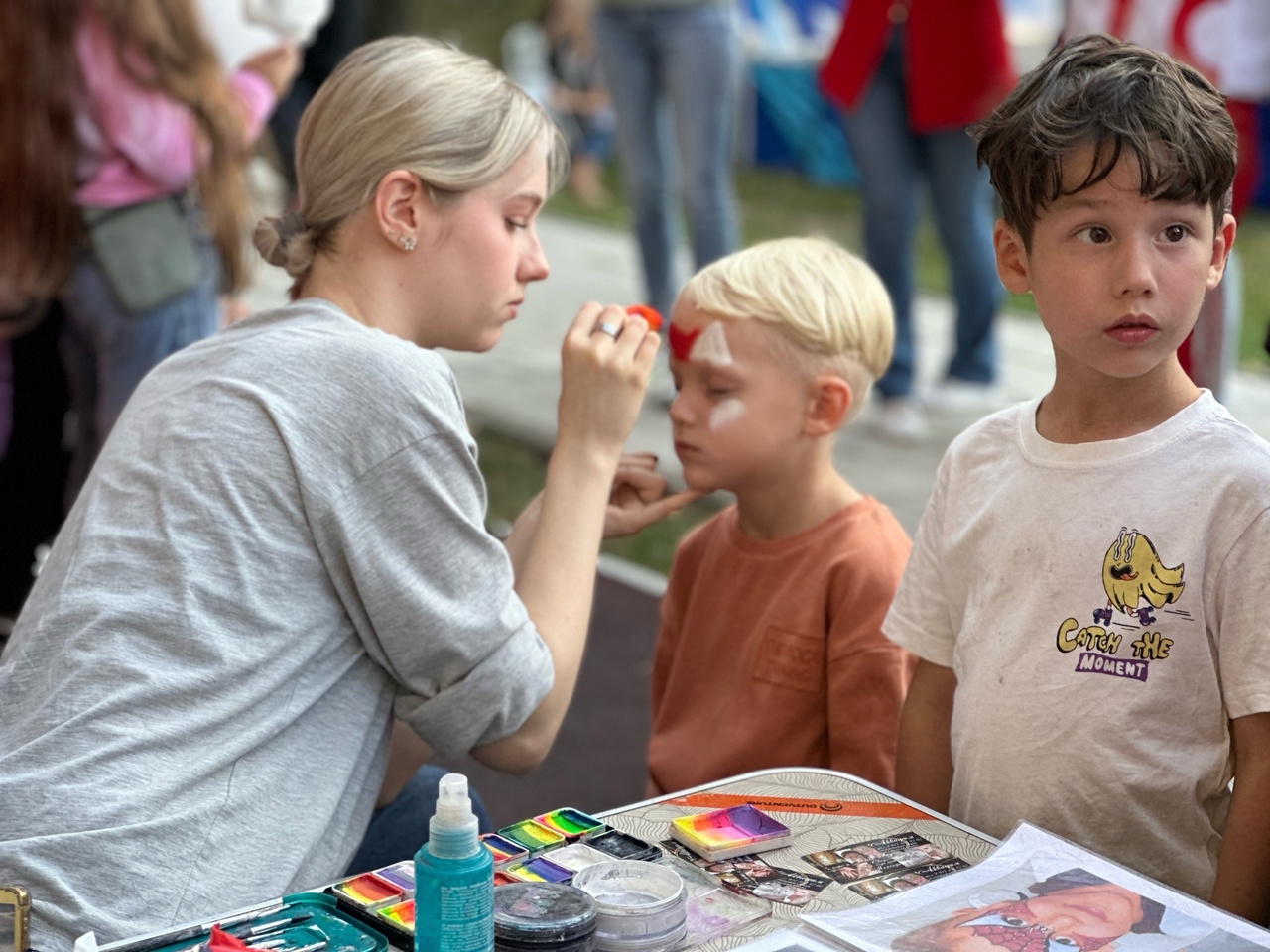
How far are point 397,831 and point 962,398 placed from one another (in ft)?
13.1

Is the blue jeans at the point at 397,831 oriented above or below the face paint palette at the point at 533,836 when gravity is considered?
below

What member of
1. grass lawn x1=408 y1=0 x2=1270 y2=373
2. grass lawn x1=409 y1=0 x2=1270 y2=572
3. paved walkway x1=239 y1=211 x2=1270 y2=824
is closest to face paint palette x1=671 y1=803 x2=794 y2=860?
paved walkway x1=239 y1=211 x2=1270 y2=824

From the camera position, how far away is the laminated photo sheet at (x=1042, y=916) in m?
1.35

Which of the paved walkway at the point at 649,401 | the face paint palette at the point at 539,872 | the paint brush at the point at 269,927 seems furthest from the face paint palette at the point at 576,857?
the paved walkway at the point at 649,401

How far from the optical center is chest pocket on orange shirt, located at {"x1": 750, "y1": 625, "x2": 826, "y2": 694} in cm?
237

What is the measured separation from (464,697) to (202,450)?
0.40m

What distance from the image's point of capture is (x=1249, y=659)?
1601 millimetres

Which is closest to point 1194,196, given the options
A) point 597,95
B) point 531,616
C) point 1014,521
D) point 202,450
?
point 1014,521

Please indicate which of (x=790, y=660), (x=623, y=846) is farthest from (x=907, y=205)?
(x=623, y=846)

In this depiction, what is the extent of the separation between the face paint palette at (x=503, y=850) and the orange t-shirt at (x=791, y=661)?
0.83 m

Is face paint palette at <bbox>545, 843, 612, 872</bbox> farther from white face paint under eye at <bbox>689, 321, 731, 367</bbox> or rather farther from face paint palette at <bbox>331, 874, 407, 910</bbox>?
white face paint under eye at <bbox>689, 321, 731, 367</bbox>

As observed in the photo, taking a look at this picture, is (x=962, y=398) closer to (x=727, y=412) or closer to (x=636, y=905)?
(x=727, y=412)

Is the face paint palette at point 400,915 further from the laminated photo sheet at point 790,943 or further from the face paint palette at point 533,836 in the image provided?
the laminated photo sheet at point 790,943

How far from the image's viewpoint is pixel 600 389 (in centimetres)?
213
